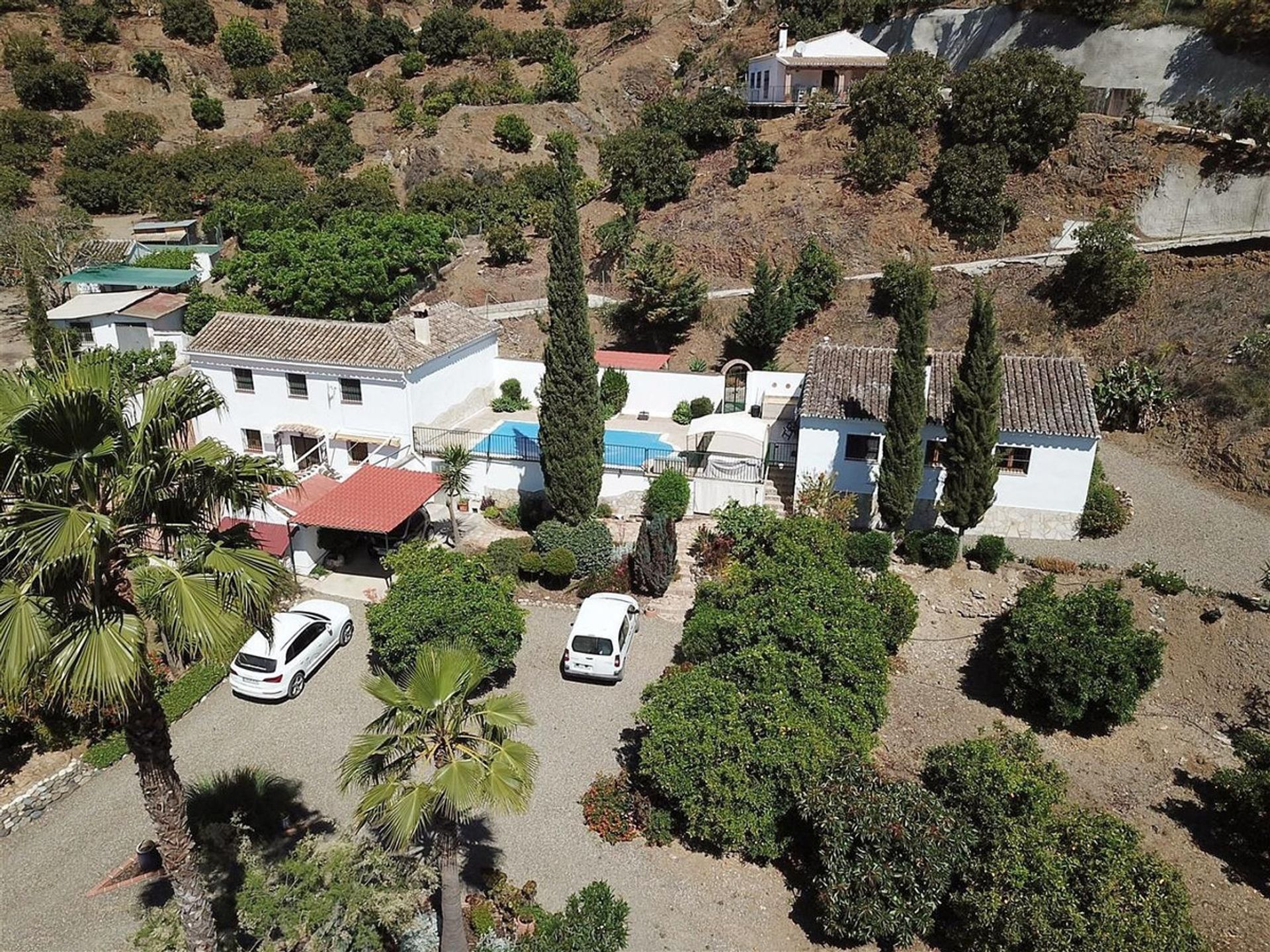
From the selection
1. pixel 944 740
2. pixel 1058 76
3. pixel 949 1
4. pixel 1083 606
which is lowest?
pixel 944 740

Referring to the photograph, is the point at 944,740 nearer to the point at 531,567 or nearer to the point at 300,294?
the point at 531,567

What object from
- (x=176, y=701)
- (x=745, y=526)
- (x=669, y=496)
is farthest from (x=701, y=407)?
(x=176, y=701)

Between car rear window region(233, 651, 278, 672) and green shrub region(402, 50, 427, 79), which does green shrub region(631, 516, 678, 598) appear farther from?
green shrub region(402, 50, 427, 79)

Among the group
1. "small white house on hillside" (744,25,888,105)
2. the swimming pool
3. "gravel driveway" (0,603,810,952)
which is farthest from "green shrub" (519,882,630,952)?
"small white house on hillside" (744,25,888,105)

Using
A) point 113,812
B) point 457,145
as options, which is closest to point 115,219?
point 457,145

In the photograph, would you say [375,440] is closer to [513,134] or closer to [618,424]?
[618,424]

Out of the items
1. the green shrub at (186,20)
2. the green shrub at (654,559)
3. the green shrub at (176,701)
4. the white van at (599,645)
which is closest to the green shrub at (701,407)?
the green shrub at (654,559)

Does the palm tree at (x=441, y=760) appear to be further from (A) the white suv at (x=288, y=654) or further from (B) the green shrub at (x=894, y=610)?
(B) the green shrub at (x=894, y=610)
